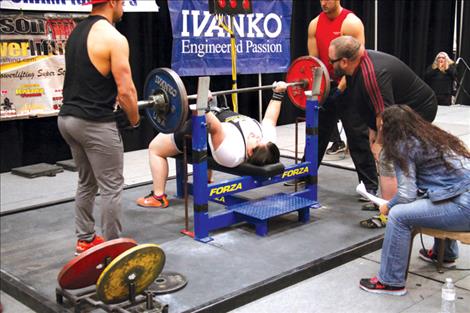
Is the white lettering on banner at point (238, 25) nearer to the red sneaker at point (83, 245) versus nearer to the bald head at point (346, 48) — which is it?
the bald head at point (346, 48)

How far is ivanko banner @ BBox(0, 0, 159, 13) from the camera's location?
516cm

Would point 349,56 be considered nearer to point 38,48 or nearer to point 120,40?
point 120,40

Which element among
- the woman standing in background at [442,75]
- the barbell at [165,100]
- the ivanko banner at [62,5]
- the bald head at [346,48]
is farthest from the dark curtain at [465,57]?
the barbell at [165,100]

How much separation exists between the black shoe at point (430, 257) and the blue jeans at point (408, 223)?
1.56 feet

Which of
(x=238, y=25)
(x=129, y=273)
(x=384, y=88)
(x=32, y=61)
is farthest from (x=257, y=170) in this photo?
(x=238, y=25)

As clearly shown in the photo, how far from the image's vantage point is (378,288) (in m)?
2.79

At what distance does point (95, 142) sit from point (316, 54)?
2.22 meters

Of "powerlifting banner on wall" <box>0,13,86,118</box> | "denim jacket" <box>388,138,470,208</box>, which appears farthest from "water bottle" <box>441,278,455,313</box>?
"powerlifting banner on wall" <box>0,13,86,118</box>

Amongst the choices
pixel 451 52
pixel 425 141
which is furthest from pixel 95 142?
pixel 451 52

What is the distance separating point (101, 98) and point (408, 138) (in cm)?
156

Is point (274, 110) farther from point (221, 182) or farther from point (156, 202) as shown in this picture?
point (156, 202)

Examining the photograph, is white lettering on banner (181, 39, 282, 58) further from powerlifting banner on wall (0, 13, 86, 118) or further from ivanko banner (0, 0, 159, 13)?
powerlifting banner on wall (0, 13, 86, 118)

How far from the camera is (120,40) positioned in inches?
111

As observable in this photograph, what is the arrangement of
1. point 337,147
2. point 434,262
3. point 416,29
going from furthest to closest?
1. point 416,29
2. point 337,147
3. point 434,262
